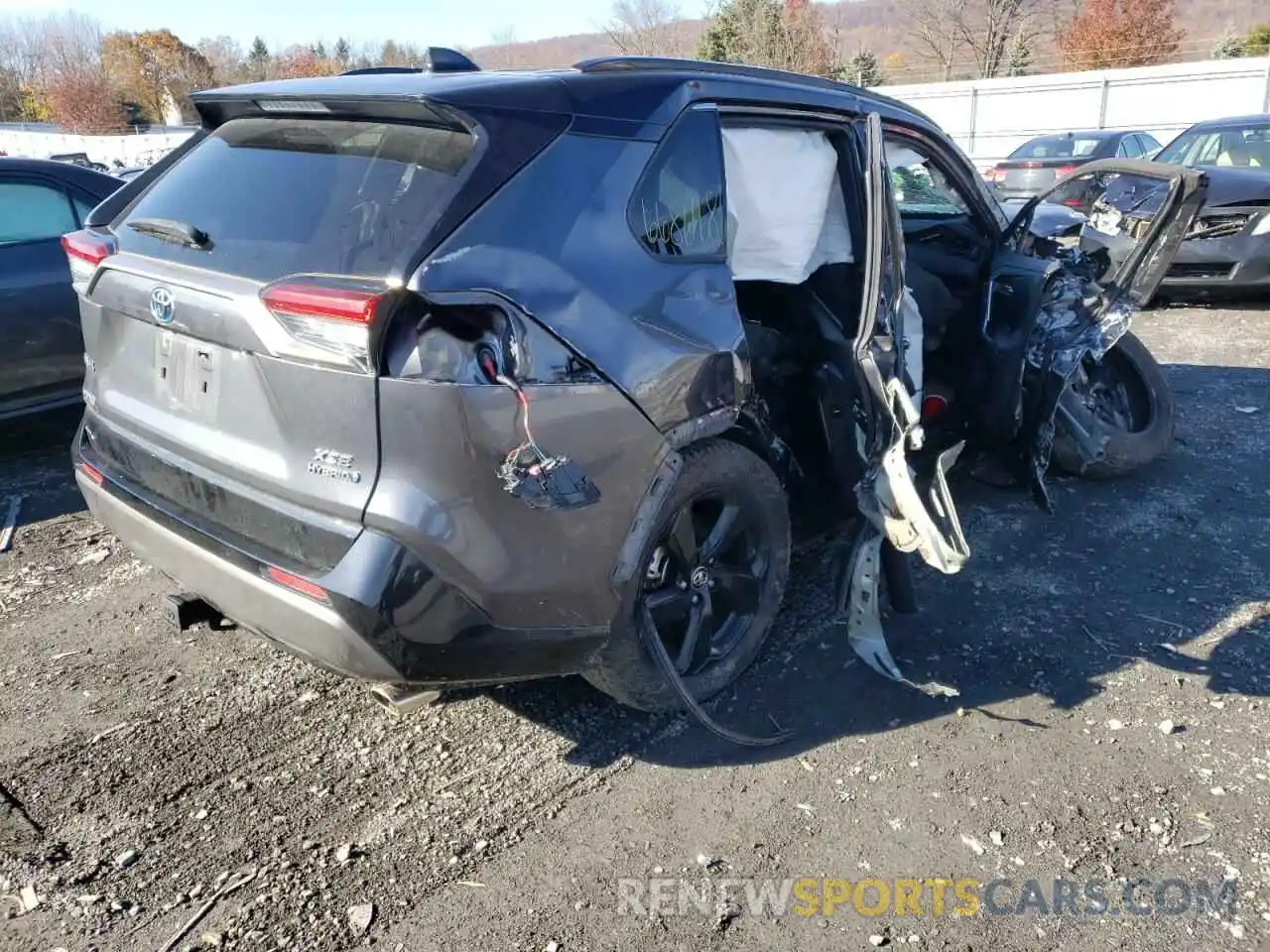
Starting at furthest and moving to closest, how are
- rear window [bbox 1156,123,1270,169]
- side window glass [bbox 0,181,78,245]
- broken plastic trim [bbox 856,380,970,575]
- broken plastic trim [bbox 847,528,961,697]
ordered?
Answer: rear window [bbox 1156,123,1270,169] < side window glass [bbox 0,181,78,245] < broken plastic trim [bbox 847,528,961,697] < broken plastic trim [bbox 856,380,970,575]

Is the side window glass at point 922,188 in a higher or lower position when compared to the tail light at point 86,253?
lower

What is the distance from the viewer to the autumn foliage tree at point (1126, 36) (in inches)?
1574

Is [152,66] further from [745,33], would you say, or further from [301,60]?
[745,33]

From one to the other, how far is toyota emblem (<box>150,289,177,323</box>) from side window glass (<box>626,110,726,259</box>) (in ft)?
4.00

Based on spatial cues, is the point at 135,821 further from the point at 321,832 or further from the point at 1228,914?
the point at 1228,914

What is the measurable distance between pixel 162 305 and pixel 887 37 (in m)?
78.0

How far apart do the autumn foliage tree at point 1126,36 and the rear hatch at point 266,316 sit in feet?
146

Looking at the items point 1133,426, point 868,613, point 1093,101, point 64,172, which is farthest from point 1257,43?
point 868,613

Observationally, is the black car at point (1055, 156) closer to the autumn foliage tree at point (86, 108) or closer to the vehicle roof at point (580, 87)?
the vehicle roof at point (580, 87)

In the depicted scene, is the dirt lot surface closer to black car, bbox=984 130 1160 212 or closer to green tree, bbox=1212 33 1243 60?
black car, bbox=984 130 1160 212

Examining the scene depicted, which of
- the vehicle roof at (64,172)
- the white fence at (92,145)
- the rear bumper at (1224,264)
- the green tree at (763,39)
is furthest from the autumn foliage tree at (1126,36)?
the vehicle roof at (64,172)

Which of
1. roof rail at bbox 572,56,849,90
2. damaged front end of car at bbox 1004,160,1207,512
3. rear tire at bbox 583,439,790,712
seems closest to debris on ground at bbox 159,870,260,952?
rear tire at bbox 583,439,790,712

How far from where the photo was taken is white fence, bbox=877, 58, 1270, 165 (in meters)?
24.7

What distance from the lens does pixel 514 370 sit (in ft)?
7.52
